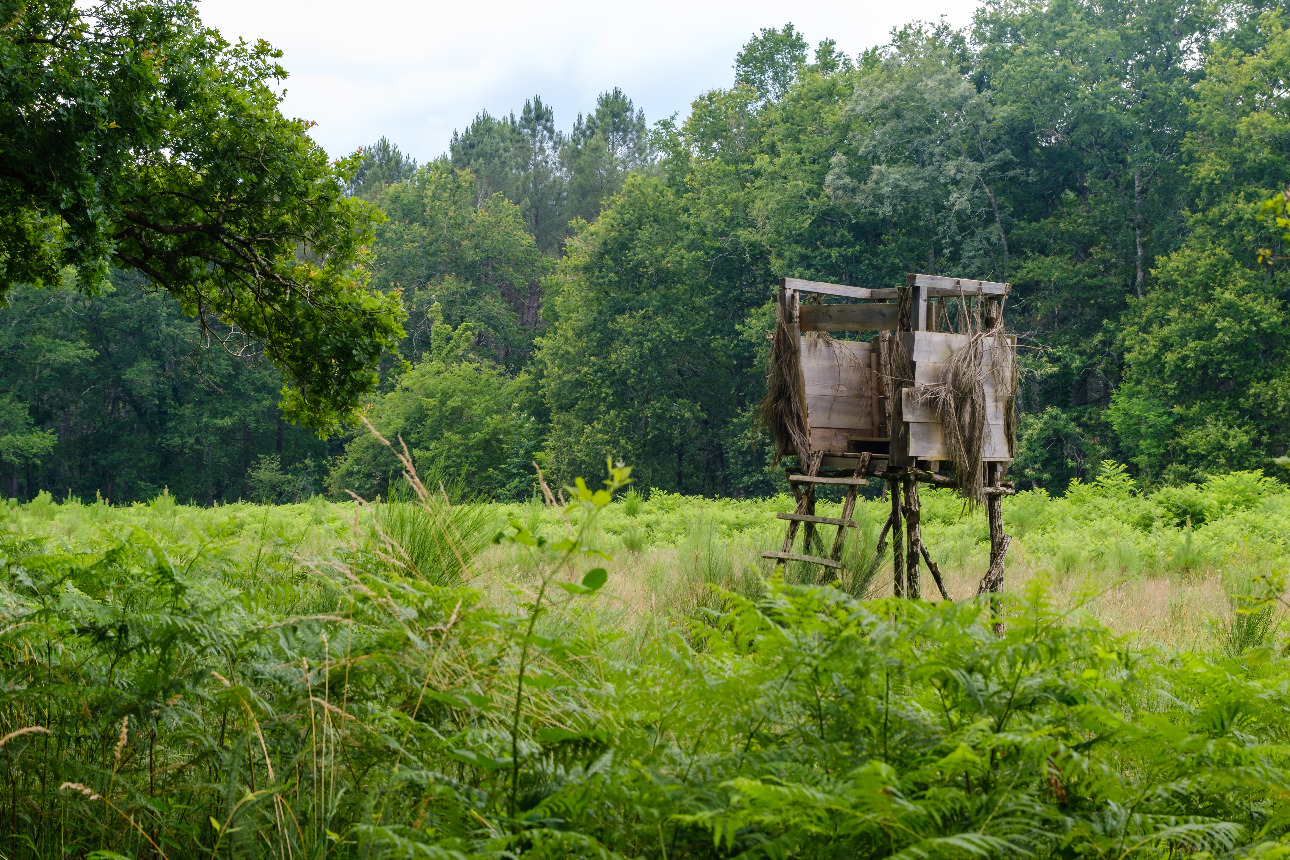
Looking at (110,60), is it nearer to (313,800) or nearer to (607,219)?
(313,800)

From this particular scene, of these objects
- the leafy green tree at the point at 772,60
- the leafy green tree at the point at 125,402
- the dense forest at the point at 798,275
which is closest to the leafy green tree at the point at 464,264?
the dense forest at the point at 798,275

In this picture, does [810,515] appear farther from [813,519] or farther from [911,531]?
[911,531]

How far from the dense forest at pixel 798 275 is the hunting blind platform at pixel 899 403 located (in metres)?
15.8

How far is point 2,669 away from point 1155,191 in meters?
31.4

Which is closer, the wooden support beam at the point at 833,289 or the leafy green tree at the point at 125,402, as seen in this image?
the wooden support beam at the point at 833,289

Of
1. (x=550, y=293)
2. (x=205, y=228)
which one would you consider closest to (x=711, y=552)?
(x=205, y=228)

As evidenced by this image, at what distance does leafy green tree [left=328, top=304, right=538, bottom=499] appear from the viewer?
3525cm

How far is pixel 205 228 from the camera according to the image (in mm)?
7723

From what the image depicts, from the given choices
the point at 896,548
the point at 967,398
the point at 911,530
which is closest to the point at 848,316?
the point at 967,398

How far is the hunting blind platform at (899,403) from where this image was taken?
6.82 m

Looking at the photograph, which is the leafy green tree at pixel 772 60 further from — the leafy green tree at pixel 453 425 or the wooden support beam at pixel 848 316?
the wooden support beam at pixel 848 316

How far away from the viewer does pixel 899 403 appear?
6.86 metres

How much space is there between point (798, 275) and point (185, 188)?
78.0 feet

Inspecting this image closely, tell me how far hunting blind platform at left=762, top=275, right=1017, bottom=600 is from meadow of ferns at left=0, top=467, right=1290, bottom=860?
3506 mm
